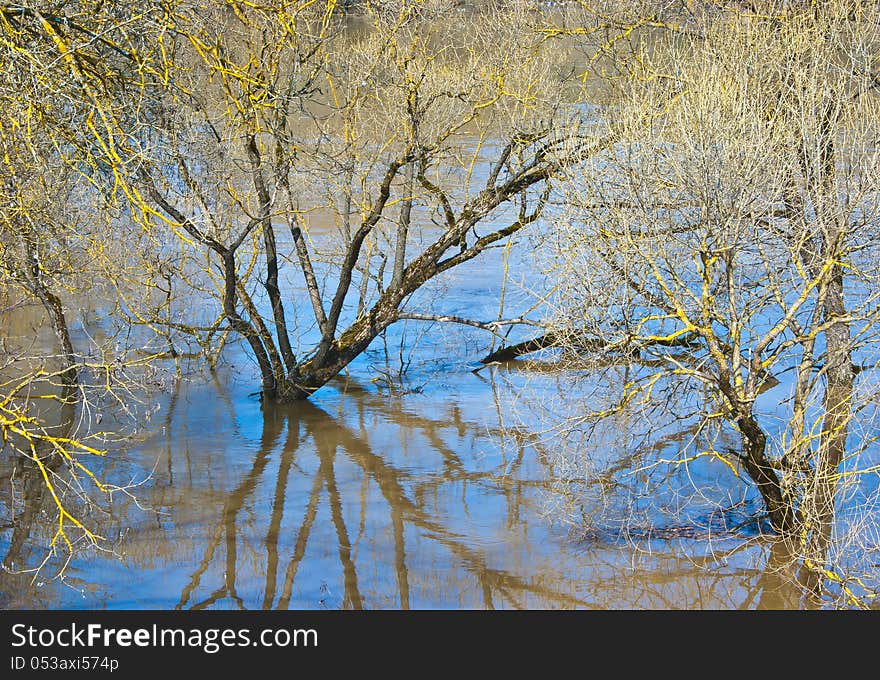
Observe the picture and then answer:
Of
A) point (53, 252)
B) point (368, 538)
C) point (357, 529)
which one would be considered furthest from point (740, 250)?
point (53, 252)

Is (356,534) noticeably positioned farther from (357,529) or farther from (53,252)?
(53,252)

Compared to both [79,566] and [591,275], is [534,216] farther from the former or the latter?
[79,566]

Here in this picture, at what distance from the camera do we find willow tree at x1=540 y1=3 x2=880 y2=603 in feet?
27.9

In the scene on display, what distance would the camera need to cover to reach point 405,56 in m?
11.8

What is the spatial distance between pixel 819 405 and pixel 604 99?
4.04m

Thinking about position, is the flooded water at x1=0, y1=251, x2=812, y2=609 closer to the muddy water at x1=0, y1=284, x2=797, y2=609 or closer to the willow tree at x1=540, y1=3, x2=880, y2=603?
the muddy water at x1=0, y1=284, x2=797, y2=609

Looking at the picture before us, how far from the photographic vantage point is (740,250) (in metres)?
8.81

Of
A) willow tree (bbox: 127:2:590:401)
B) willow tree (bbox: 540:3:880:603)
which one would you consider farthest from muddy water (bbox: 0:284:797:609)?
willow tree (bbox: 127:2:590:401)

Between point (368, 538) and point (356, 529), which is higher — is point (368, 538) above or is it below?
below

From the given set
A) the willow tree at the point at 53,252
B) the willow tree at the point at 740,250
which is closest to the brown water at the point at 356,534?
the willow tree at the point at 53,252

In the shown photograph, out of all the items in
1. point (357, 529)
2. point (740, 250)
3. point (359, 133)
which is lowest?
point (357, 529)

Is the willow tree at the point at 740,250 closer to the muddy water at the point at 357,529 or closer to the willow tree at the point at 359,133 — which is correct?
the muddy water at the point at 357,529

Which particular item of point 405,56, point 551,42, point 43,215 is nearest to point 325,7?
point 405,56

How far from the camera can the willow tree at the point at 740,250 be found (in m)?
8.49
